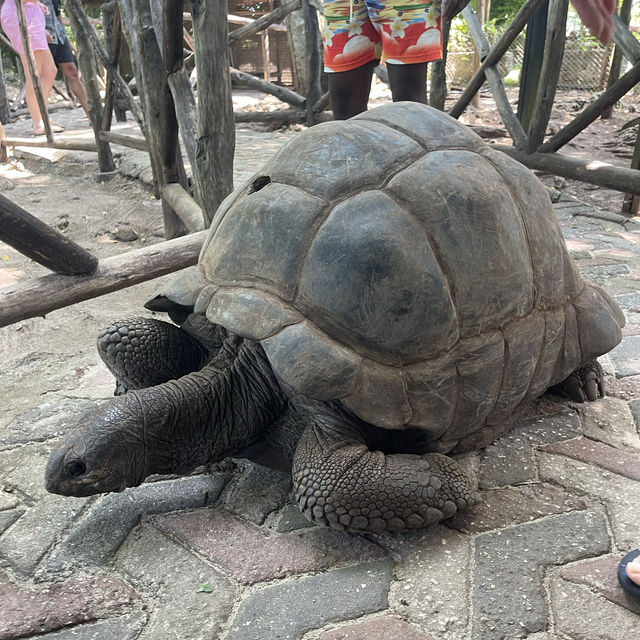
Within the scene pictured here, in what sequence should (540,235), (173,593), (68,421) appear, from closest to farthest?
(173,593)
(540,235)
(68,421)

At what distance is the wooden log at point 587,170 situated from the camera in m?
4.72

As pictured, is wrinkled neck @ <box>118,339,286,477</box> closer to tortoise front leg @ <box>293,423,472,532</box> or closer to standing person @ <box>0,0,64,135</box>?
tortoise front leg @ <box>293,423,472,532</box>

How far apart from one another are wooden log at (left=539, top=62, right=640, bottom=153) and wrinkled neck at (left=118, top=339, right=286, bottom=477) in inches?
154

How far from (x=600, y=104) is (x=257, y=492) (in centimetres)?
411

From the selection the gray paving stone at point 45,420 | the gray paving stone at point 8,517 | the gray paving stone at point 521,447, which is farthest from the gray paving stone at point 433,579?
the gray paving stone at point 45,420

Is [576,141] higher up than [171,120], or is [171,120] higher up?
[171,120]

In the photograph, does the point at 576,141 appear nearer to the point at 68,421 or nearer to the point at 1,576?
the point at 68,421

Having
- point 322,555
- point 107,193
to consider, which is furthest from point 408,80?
point 107,193

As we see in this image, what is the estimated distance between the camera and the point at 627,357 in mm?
3020

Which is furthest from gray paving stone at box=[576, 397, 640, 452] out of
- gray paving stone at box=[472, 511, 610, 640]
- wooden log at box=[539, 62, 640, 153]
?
wooden log at box=[539, 62, 640, 153]

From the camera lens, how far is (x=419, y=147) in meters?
2.13

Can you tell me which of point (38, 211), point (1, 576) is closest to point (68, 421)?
point (1, 576)

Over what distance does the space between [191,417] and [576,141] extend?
24.6 ft

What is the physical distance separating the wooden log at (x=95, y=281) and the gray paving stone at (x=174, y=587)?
3.97 feet
